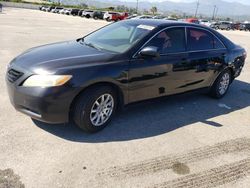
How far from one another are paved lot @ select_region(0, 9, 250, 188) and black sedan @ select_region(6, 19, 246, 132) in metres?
0.35

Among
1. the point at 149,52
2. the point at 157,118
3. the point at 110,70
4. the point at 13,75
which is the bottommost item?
the point at 157,118

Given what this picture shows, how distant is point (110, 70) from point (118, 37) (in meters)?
1.07

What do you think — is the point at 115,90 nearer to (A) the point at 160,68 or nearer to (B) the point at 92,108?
(B) the point at 92,108

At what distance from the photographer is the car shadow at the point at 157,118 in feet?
13.4

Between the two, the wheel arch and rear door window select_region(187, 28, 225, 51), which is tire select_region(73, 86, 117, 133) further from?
rear door window select_region(187, 28, 225, 51)

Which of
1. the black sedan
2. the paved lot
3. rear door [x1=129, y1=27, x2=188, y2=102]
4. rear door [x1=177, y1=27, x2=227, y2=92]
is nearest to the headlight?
the black sedan

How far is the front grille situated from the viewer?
12.4ft

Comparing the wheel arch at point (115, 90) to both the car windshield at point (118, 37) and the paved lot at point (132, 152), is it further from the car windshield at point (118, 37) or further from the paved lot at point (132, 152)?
the car windshield at point (118, 37)

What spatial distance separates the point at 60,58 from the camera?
398cm

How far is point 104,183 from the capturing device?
3.06m

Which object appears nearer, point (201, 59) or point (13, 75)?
point (13, 75)

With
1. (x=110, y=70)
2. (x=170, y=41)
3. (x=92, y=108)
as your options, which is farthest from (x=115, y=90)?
(x=170, y=41)

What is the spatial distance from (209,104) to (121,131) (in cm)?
247

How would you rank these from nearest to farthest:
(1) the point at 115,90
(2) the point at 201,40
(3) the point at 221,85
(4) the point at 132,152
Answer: (4) the point at 132,152 < (1) the point at 115,90 < (2) the point at 201,40 < (3) the point at 221,85
